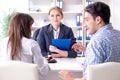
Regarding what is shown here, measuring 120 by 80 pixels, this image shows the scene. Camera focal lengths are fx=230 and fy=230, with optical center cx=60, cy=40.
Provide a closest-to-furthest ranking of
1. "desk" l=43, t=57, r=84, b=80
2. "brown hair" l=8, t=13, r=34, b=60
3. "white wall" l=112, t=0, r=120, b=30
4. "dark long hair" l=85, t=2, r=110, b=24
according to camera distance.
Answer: "dark long hair" l=85, t=2, r=110, b=24 < "brown hair" l=8, t=13, r=34, b=60 < "desk" l=43, t=57, r=84, b=80 < "white wall" l=112, t=0, r=120, b=30

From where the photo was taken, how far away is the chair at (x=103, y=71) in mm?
1746

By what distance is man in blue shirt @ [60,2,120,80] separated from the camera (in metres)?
1.78

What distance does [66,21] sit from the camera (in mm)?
5332

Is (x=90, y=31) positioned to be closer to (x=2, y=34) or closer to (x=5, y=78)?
(x=5, y=78)

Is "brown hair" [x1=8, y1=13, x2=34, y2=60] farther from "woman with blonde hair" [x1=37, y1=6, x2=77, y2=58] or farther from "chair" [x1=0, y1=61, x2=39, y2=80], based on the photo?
"woman with blonde hair" [x1=37, y1=6, x2=77, y2=58]

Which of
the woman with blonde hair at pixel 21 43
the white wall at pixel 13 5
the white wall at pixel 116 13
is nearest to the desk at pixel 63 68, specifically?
the woman with blonde hair at pixel 21 43

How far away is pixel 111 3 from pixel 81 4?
0.69 m

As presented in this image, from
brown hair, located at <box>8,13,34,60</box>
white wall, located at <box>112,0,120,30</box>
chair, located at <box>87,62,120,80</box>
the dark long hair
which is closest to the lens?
chair, located at <box>87,62,120,80</box>

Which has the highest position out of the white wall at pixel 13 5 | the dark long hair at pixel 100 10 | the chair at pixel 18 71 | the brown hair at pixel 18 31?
the white wall at pixel 13 5

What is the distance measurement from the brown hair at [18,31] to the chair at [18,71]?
1.12 feet

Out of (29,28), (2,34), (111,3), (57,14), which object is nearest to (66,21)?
(111,3)

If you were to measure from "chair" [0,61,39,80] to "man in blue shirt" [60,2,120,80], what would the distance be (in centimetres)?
23

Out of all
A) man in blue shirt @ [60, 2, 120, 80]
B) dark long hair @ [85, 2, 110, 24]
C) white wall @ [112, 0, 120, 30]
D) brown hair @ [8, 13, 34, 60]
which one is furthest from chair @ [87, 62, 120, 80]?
white wall @ [112, 0, 120, 30]

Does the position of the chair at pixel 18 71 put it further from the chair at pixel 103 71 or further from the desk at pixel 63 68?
the desk at pixel 63 68
